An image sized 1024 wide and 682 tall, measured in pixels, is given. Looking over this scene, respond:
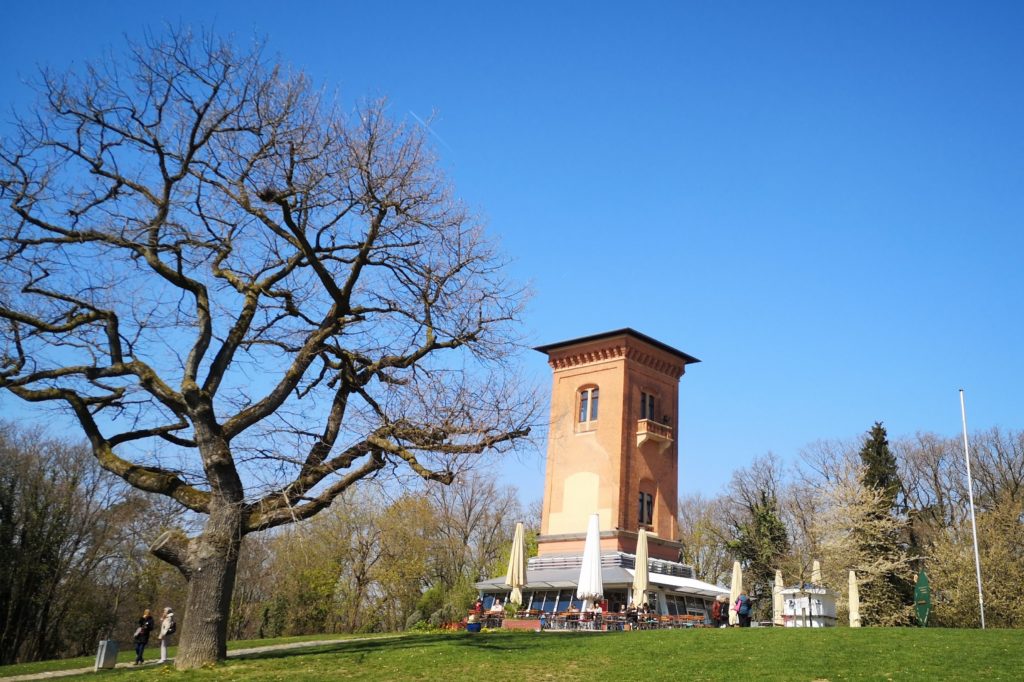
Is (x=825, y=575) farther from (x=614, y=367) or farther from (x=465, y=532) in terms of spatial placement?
(x=465, y=532)

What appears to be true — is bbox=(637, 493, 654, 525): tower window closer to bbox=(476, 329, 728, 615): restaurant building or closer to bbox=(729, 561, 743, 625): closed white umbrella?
bbox=(476, 329, 728, 615): restaurant building

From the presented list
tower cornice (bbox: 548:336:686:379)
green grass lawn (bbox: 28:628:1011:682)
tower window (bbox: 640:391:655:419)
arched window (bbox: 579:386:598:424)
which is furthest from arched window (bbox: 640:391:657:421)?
green grass lawn (bbox: 28:628:1011:682)

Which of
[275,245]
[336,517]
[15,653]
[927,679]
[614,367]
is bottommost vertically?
[15,653]

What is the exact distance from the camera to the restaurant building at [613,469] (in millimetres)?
37500

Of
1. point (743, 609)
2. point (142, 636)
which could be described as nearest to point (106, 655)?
point (142, 636)

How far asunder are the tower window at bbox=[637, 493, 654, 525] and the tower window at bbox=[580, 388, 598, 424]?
480cm

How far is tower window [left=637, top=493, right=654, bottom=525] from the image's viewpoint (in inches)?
1599

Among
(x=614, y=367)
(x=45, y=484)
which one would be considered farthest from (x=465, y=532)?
(x=45, y=484)

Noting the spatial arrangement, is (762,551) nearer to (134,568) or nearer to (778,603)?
(778,603)

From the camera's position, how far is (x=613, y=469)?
129ft

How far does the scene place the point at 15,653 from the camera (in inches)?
1471

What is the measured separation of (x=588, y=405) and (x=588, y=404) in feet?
0.20

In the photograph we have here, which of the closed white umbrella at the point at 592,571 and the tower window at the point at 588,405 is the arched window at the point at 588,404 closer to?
the tower window at the point at 588,405

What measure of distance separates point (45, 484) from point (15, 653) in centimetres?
794
